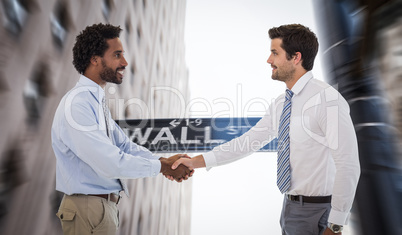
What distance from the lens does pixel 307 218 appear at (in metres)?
0.78

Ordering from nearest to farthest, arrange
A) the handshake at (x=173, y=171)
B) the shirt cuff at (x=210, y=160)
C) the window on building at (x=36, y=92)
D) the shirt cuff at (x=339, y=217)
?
the shirt cuff at (x=339, y=217) < the window on building at (x=36, y=92) < the shirt cuff at (x=210, y=160) < the handshake at (x=173, y=171)

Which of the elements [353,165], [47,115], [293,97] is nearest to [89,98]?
[47,115]

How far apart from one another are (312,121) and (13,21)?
92 cm

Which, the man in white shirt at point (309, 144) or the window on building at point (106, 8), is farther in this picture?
the window on building at point (106, 8)

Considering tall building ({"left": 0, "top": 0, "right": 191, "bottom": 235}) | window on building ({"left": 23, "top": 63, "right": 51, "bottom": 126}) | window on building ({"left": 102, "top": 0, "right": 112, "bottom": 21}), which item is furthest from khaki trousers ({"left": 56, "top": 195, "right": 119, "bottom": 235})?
window on building ({"left": 102, "top": 0, "right": 112, "bottom": 21})

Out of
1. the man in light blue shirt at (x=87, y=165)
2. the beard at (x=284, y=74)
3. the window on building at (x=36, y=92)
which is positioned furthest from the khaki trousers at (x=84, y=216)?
the beard at (x=284, y=74)

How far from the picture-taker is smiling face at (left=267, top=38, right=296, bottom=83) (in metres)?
0.96

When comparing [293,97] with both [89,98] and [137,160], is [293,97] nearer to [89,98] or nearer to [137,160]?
[137,160]

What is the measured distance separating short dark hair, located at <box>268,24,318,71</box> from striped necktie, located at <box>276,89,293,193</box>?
139 mm

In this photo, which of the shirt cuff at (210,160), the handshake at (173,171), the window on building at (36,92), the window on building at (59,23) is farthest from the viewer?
the handshake at (173,171)

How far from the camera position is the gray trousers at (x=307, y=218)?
778 mm

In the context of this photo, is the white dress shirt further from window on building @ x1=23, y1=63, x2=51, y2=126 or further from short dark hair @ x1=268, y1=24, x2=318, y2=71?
window on building @ x1=23, y1=63, x2=51, y2=126

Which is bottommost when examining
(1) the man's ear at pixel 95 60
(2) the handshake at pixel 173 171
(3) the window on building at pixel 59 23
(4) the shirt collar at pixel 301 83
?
(2) the handshake at pixel 173 171

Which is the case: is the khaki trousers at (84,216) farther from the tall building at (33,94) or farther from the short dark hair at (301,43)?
the short dark hair at (301,43)
